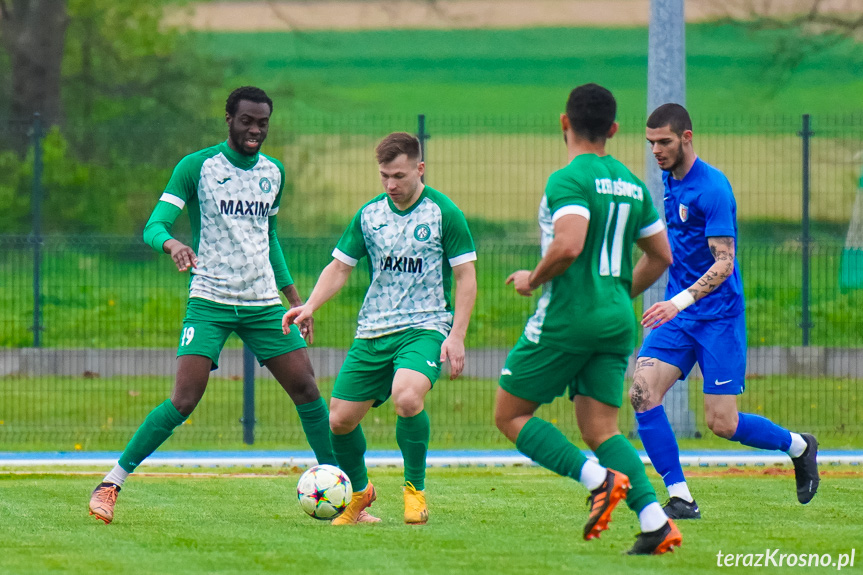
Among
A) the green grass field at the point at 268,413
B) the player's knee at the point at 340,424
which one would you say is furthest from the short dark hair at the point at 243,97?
the green grass field at the point at 268,413

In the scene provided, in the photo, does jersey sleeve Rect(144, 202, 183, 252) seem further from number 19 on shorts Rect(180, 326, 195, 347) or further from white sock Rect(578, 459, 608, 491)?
white sock Rect(578, 459, 608, 491)

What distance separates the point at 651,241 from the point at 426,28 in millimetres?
26228

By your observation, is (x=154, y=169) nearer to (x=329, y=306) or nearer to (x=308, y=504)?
(x=329, y=306)

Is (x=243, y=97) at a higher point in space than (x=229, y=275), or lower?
higher

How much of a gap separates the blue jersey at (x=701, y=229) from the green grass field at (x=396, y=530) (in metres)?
1.13

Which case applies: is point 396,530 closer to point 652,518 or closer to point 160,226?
point 652,518

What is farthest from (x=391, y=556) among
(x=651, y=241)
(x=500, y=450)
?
(x=500, y=450)

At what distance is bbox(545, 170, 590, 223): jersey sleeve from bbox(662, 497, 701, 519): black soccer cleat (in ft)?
7.00

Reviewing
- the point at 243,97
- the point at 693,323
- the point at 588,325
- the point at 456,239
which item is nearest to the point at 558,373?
the point at 588,325

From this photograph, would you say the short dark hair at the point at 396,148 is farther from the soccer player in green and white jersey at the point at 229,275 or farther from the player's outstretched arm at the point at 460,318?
the soccer player in green and white jersey at the point at 229,275

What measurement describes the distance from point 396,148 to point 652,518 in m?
2.24

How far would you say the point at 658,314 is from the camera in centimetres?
628

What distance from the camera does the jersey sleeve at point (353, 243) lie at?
6766 millimetres

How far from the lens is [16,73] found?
25.3 m
